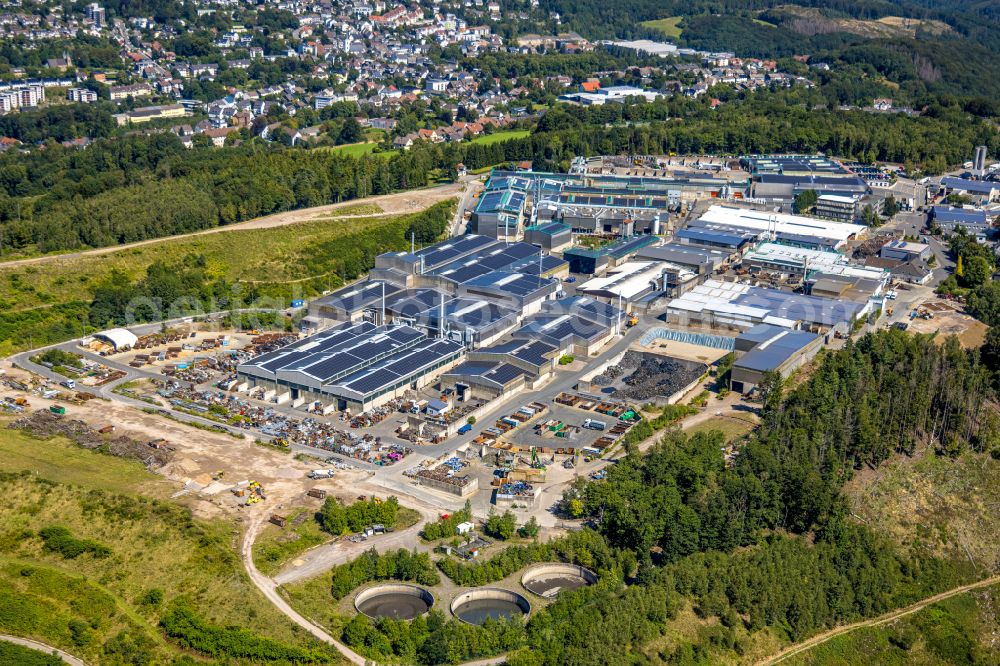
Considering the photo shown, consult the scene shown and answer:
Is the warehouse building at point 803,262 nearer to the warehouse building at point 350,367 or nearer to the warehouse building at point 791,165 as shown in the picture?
the warehouse building at point 791,165

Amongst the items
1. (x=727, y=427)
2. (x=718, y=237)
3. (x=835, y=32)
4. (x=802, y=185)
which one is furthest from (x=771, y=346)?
(x=835, y=32)

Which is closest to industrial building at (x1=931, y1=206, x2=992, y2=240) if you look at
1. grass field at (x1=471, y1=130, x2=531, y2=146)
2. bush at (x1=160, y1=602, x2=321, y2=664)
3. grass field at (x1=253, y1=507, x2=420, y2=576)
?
grass field at (x1=471, y1=130, x2=531, y2=146)

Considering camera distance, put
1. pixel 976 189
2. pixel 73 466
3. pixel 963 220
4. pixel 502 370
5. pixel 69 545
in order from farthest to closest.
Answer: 1. pixel 976 189
2. pixel 963 220
3. pixel 502 370
4. pixel 73 466
5. pixel 69 545

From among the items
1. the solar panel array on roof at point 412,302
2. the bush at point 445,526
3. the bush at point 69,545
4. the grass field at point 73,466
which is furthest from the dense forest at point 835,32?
the bush at point 69,545

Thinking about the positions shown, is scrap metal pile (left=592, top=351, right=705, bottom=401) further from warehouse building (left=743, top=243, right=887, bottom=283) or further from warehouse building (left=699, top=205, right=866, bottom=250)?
warehouse building (left=699, top=205, right=866, bottom=250)

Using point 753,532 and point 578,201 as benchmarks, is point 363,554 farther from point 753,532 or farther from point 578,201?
point 578,201

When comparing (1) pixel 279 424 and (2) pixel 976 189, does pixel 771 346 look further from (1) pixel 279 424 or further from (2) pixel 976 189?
(2) pixel 976 189

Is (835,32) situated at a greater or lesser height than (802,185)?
greater
